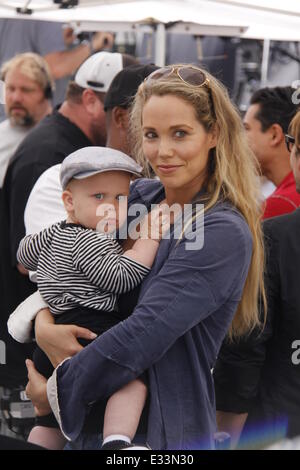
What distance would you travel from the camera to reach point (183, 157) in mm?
2309

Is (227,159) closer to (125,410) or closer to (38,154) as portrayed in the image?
(125,410)

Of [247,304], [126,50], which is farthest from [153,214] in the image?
[126,50]

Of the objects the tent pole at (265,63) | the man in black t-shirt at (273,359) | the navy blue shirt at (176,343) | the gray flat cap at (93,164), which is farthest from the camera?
the tent pole at (265,63)

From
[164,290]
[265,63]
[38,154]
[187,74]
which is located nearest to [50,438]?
[164,290]

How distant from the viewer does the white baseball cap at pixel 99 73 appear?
4367mm

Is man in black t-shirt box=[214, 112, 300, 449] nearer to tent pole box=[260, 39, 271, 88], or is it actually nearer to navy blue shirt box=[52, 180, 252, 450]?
navy blue shirt box=[52, 180, 252, 450]

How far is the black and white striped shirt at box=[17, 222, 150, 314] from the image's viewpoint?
7.50ft

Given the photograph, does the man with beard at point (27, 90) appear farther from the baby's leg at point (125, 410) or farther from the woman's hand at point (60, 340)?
the baby's leg at point (125, 410)

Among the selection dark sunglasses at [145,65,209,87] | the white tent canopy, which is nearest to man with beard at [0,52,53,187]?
the white tent canopy

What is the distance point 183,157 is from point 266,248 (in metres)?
0.68

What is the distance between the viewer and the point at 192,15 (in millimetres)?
5891

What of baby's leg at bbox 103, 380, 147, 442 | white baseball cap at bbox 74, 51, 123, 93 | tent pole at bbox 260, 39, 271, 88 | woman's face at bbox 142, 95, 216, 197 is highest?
woman's face at bbox 142, 95, 216, 197

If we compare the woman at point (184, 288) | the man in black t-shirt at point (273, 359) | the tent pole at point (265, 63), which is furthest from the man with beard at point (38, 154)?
the tent pole at point (265, 63)

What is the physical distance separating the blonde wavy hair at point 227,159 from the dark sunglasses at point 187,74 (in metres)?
0.01
